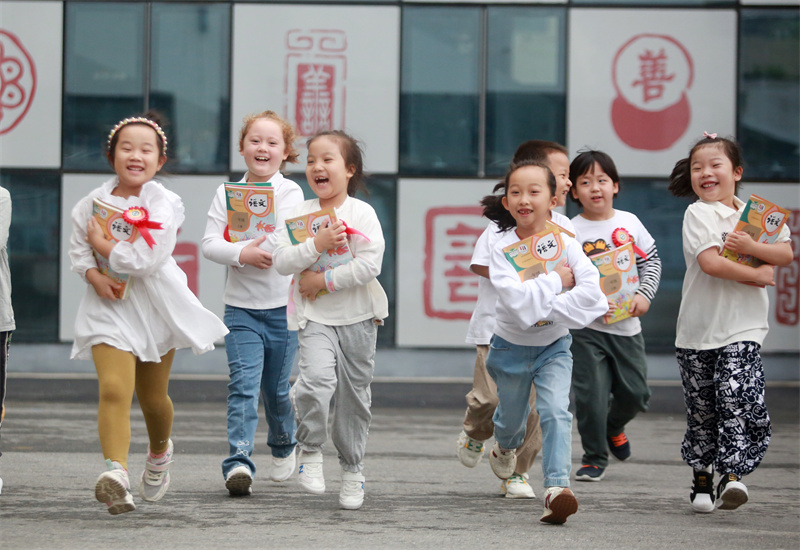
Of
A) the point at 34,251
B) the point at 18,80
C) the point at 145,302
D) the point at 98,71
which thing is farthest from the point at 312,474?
the point at 18,80

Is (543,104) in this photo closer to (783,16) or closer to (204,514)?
(783,16)

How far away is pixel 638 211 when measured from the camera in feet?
45.3

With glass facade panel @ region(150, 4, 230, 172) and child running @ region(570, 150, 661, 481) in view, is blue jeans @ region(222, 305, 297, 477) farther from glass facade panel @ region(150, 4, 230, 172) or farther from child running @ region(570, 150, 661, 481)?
glass facade panel @ region(150, 4, 230, 172)

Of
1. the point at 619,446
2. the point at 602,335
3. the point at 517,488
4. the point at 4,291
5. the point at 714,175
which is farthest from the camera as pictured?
the point at 619,446

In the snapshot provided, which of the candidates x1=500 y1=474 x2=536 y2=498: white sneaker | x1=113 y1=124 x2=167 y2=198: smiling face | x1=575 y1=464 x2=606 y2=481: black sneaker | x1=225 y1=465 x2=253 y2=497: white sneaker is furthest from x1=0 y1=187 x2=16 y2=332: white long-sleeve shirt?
x1=575 y1=464 x2=606 y2=481: black sneaker

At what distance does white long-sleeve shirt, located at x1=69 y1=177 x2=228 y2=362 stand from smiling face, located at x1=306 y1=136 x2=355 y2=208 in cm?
74

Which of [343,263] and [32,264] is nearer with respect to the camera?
[343,263]

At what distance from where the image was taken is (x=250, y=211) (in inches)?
243

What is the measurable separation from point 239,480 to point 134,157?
71.0 inches

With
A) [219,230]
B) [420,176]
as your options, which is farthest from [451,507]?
[420,176]

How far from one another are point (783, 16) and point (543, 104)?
123 inches

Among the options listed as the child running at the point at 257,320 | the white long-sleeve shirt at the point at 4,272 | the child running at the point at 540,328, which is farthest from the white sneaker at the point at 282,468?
the white long-sleeve shirt at the point at 4,272

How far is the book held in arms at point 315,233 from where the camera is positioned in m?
5.71

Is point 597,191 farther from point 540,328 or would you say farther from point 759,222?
point 540,328
